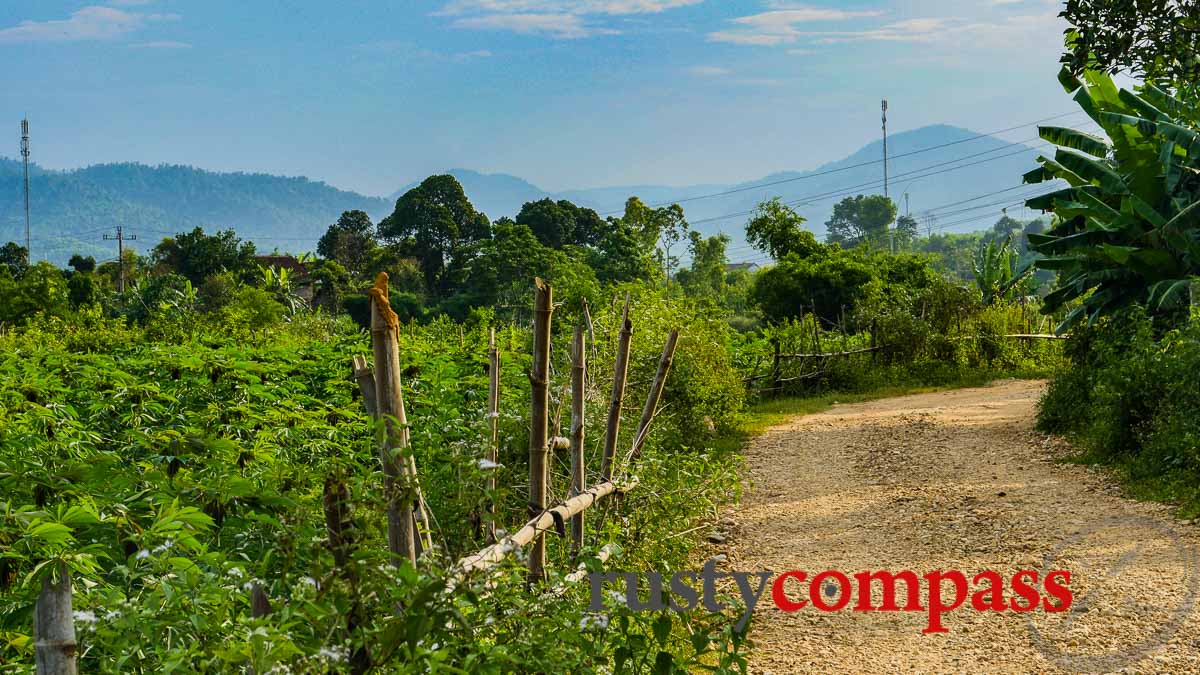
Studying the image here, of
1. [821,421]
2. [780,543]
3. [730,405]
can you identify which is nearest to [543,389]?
[780,543]

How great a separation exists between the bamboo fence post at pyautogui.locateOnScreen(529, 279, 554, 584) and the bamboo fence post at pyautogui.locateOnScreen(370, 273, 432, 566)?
116cm

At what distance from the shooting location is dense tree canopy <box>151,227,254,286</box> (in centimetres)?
4581

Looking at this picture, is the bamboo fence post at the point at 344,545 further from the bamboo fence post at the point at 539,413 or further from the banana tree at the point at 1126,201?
the banana tree at the point at 1126,201

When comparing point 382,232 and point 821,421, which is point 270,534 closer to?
point 821,421

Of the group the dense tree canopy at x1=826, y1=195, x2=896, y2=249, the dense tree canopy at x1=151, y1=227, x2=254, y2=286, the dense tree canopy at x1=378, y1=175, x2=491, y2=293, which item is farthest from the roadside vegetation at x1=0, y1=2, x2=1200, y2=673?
the dense tree canopy at x1=826, y1=195, x2=896, y2=249

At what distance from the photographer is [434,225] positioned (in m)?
53.8

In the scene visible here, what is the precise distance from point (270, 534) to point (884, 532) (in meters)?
4.86

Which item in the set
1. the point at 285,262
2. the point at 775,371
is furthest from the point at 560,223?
the point at 775,371

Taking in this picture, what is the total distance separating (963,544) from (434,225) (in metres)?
49.1

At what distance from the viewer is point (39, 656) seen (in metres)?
→ 1.67

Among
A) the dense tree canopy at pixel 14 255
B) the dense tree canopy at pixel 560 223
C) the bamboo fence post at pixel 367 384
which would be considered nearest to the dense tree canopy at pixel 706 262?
the dense tree canopy at pixel 560 223

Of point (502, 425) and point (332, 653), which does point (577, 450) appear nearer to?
point (502, 425)

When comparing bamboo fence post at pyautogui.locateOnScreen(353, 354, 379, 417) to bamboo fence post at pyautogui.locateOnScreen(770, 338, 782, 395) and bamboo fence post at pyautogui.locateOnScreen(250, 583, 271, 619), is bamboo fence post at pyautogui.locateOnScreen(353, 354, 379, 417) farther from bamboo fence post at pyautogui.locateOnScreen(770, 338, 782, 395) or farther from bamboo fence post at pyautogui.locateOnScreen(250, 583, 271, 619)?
bamboo fence post at pyautogui.locateOnScreen(770, 338, 782, 395)

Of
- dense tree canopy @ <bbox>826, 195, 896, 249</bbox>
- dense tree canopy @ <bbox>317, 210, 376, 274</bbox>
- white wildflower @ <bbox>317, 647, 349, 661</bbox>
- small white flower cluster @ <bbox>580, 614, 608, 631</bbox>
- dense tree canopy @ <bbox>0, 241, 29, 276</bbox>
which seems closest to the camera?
white wildflower @ <bbox>317, 647, 349, 661</bbox>
